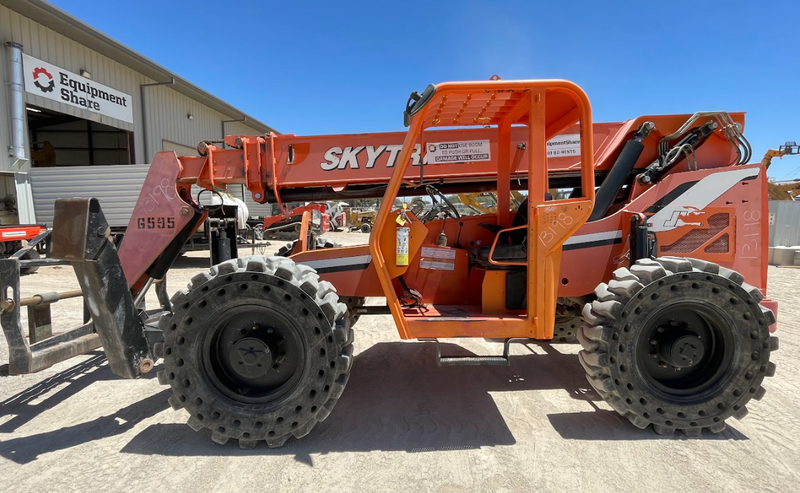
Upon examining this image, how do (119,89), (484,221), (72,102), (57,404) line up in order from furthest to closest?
1. (119,89)
2. (72,102)
3. (484,221)
4. (57,404)

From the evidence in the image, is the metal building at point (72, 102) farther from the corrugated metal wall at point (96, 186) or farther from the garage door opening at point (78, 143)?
the garage door opening at point (78, 143)

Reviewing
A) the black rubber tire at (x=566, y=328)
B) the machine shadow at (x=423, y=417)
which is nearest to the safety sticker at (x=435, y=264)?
the machine shadow at (x=423, y=417)

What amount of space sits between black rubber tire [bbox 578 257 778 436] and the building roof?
656 inches

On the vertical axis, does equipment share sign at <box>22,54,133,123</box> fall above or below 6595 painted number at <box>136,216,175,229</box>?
above

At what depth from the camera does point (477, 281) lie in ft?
13.3

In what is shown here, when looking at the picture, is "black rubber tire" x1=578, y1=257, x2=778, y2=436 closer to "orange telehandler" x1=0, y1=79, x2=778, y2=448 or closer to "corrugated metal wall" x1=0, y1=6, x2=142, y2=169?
"orange telehandler" x1=0, y1=79, x2=778, y2=448

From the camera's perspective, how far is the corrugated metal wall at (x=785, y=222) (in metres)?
14.8

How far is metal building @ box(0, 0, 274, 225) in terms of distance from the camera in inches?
472

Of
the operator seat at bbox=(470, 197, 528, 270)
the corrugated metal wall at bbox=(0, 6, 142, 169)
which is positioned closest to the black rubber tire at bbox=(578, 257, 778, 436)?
the operator seat at bbox=(470, 197, 528, 270)

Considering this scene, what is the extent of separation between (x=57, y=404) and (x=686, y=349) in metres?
5.55

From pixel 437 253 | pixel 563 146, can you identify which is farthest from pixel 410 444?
pixel 563 146

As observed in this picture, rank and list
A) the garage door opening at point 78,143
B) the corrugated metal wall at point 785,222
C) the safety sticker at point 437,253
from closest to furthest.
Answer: the safety sticker at point 437,253 → the corrugated metal wall at point 785,222 → the garage door opening at point 78,143

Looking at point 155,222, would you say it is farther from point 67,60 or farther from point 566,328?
point 67,60

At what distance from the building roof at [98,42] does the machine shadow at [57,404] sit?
43.3 ft
